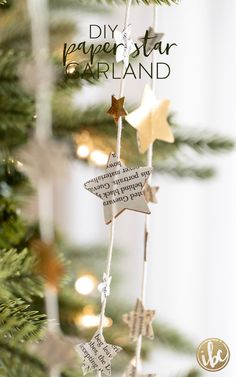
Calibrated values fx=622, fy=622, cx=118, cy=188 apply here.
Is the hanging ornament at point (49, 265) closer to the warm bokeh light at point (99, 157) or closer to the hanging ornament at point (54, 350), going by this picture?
the hanging ornament at point (54, 350)

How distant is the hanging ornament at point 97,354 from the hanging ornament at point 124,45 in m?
0.21

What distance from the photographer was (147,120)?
484mm

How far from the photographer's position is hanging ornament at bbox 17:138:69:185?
0.46 m

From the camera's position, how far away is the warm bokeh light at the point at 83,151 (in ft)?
2.10

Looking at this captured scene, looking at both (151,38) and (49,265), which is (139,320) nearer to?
(49,265)

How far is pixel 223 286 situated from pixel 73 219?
0.34 metres

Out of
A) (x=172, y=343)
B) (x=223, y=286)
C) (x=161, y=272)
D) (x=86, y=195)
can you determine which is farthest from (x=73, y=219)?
(x=172, y=343)

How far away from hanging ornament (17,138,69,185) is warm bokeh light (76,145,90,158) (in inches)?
6.6

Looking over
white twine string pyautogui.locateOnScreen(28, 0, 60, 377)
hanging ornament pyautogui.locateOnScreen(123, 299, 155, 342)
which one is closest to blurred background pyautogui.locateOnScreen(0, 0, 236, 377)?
white twine string pyautogui.locateOnScreen(28, 0, 60, 377)

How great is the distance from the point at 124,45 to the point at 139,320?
0.71 ft

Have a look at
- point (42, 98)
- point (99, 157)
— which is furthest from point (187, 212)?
point (42, 98)

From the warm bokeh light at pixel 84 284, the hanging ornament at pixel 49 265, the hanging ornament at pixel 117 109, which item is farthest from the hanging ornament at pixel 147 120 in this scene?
the warm bokeh light at pixel 84 284

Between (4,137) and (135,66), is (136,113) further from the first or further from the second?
(4,137)

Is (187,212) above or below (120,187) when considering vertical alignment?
above
